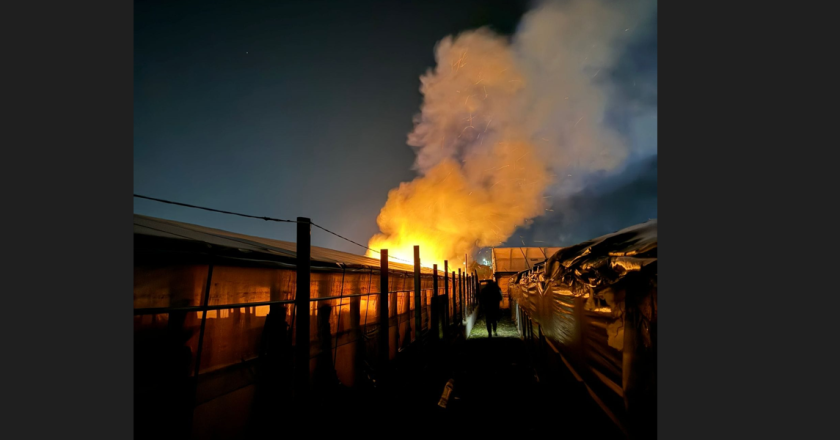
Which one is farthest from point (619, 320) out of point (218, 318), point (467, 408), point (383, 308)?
point (383, 308)

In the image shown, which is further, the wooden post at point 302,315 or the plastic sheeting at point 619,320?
the wooden post at point 302,315

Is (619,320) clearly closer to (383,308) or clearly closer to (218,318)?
(218,318)

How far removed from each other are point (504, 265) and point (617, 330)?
43.9m

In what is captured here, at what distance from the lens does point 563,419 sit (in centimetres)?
518

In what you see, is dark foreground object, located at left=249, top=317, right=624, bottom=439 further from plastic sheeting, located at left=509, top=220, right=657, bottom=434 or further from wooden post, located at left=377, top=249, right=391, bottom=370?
wooden post, located at left=377, top=249, right=391, bottom=370

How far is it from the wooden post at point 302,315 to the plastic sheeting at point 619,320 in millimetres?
3557

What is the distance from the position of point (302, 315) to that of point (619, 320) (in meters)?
3.73

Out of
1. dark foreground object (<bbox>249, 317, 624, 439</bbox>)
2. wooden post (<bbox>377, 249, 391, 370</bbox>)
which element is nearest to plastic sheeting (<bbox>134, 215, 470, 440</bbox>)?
dark foreground object (<bbox>249, 317, 624, 439</bbox>)

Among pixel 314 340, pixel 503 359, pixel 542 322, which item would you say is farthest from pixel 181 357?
pixel 503 359

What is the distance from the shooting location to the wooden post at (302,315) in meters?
4.38

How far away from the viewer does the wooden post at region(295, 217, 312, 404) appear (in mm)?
4375

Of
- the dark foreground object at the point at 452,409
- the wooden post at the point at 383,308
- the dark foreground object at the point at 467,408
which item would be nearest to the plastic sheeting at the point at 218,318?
the dark foreground object at the point at 452,409

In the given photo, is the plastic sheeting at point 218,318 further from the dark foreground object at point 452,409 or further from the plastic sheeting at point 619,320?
the plastic sheeting at point 619,320

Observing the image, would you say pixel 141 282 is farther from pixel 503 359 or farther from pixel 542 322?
pixel 503 359
